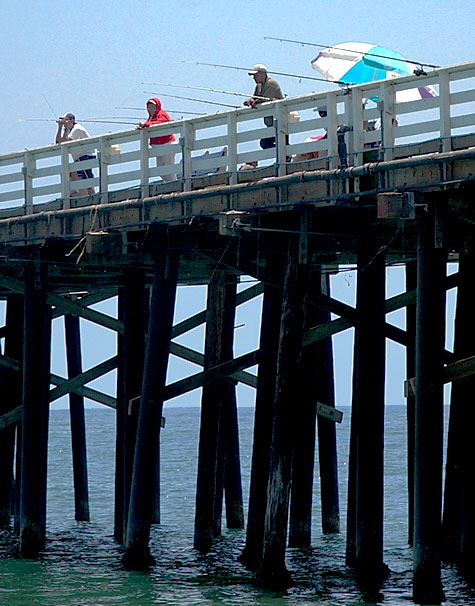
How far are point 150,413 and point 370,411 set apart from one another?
3.56 metres

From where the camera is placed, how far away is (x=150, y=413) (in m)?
18.6

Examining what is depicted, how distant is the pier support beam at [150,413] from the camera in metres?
18.4

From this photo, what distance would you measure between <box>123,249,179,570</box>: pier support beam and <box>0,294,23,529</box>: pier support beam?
201 inches

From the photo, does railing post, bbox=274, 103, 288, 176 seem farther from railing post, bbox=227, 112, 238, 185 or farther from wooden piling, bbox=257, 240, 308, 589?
wooden piling, bbox=257, 240, 308, 589

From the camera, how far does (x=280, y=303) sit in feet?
60.4

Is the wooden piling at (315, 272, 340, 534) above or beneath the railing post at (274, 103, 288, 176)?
beneath

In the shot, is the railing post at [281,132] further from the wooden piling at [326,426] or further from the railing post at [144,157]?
the wooden piling at [326,426]

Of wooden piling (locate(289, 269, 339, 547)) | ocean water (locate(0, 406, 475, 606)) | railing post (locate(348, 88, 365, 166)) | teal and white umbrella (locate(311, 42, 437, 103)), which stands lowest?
ocean water (locate(0, 406, 475, 606))

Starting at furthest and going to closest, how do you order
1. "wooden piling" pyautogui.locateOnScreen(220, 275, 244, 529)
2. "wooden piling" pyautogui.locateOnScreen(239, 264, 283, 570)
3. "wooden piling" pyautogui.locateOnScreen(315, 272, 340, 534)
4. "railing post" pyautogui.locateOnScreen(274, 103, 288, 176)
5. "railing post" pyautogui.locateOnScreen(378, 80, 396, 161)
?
"wooden piling" pyautogui.locateOnScreen(315, 272, 340, 534), "wooden piling" pyautogui.locateOnScreen(220, 275, 244, 529), "wooden piling" pyautogui.locateOnScreen(239, 264, 283, 570), "railing post" pyautogui.locateOnScreen(274, 103, 288, 176), "railing post" pyautogui.locateOnScreen(378, 80, 396, 161)

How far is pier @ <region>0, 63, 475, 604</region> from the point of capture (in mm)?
14945

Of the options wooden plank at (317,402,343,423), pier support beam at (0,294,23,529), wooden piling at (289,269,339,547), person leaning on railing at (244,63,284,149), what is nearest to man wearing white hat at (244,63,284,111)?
person leaning on railing at (244,63,284,149)

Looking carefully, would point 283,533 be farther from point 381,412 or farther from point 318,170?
point 318,170

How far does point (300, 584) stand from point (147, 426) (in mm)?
2840

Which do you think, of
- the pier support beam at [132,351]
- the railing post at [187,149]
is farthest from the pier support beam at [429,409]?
the pier support beam at [132,351]
